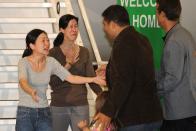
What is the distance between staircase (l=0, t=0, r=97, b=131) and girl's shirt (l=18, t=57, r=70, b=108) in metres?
0.98

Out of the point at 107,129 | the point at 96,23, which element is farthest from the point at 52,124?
the point at 96,23

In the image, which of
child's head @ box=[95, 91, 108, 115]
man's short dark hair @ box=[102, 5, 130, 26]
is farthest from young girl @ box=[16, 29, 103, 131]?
man's short dark hair @ box=[102, 5, 130, 26]

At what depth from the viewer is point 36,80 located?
11.9 ft

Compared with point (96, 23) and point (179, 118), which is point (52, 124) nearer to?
point (179, 118)

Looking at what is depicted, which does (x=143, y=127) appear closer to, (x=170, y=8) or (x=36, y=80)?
(x=170, y=8)

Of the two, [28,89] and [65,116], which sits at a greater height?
[28,89]

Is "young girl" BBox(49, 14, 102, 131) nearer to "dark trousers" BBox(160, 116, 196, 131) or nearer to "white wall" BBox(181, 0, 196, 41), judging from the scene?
"dark trousers" BBox(160, 116, 196, 131)

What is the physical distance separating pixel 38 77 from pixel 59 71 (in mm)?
176

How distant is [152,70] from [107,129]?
0.46 m

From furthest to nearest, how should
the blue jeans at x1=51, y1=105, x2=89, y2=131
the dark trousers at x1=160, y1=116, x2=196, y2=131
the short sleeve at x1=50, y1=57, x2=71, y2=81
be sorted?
the blue jeans at x1=51, y1=105, x2=89, y2=131 → the short sleeve at x1=50, y1=57, x2=71, y2=81 → the dark trousers at x1=160, y1=116, x2=196, y2=131

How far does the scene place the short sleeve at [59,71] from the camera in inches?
145

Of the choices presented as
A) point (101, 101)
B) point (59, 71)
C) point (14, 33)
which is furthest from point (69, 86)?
point (14, 33)

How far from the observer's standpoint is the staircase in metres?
4.77

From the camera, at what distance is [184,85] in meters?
3.22
